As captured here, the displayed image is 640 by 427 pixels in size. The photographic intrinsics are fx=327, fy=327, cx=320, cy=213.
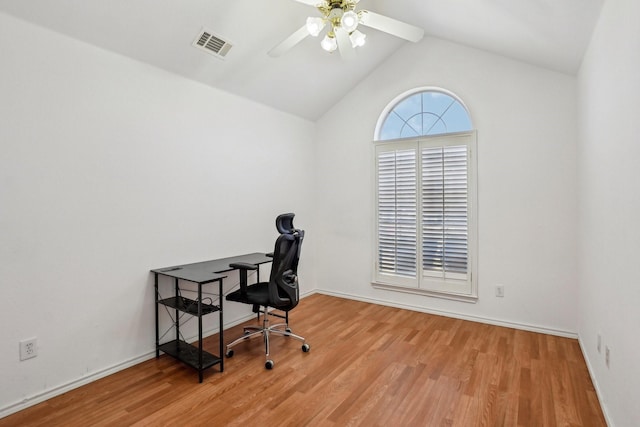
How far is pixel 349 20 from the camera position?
2.15m

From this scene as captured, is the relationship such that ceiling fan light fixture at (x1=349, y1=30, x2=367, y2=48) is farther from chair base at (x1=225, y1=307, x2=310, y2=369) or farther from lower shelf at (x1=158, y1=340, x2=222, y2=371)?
lower shelf at (x1=158, y1=340, x2=222, y2=371)

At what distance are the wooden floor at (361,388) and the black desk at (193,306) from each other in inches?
4.1

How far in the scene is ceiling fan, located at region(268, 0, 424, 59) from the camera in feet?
7.23

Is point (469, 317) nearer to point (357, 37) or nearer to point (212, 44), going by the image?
point (357, 37)

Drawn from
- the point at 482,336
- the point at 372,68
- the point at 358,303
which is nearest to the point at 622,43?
the point at 482,336

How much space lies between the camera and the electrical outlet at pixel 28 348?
7.07ft

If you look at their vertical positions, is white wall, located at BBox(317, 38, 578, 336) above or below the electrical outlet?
above

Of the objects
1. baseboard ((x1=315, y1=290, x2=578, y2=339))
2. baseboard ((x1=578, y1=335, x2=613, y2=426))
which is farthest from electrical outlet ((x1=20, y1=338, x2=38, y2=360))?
baseboard ((x1=578, y1=335, x2=613, y2=426))

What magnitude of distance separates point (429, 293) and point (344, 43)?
3015mm

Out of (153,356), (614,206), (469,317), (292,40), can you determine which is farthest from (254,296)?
(614,206)

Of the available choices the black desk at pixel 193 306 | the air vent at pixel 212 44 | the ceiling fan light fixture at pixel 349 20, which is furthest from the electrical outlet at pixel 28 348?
the ceiling fan light fixture at pixel 349 20

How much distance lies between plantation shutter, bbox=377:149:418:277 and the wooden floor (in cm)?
111

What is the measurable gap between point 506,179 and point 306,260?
274 cm

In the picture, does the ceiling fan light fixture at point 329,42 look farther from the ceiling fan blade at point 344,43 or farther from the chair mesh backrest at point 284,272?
the chair mesh backrest at point 284,272
